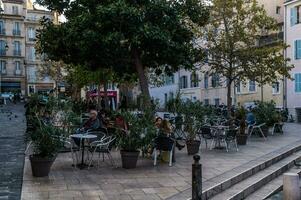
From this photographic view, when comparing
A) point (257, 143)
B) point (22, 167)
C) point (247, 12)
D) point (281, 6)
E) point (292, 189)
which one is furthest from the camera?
point (281, 6)

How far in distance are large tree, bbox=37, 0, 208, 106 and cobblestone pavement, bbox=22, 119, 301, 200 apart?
367 centimetres

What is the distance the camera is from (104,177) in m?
9.43

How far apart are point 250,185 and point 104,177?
9.30ft

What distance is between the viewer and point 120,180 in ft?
30.1

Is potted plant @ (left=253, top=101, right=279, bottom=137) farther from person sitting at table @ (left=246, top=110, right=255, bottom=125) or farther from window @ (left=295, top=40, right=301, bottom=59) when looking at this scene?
window @ (left=295, top=40, right=301, bottom=59)

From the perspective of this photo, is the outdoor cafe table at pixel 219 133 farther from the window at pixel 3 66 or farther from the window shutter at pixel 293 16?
the window at pixel 3 66

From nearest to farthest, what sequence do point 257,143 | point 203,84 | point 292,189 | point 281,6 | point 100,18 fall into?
point 292,189 < point 100,18 < point 257,143 < point 281,6 < point 203,84

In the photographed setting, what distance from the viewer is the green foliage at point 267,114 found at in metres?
19.3

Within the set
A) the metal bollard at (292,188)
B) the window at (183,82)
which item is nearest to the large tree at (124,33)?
the metal bollard at (292,188)

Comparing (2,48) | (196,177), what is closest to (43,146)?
(196,177)

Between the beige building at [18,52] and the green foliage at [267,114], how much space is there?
6331 centimetres

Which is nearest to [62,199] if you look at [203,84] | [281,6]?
[281,6]

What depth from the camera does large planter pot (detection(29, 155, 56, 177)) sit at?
9.12 m

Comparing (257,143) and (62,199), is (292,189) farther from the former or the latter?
(257,143)
